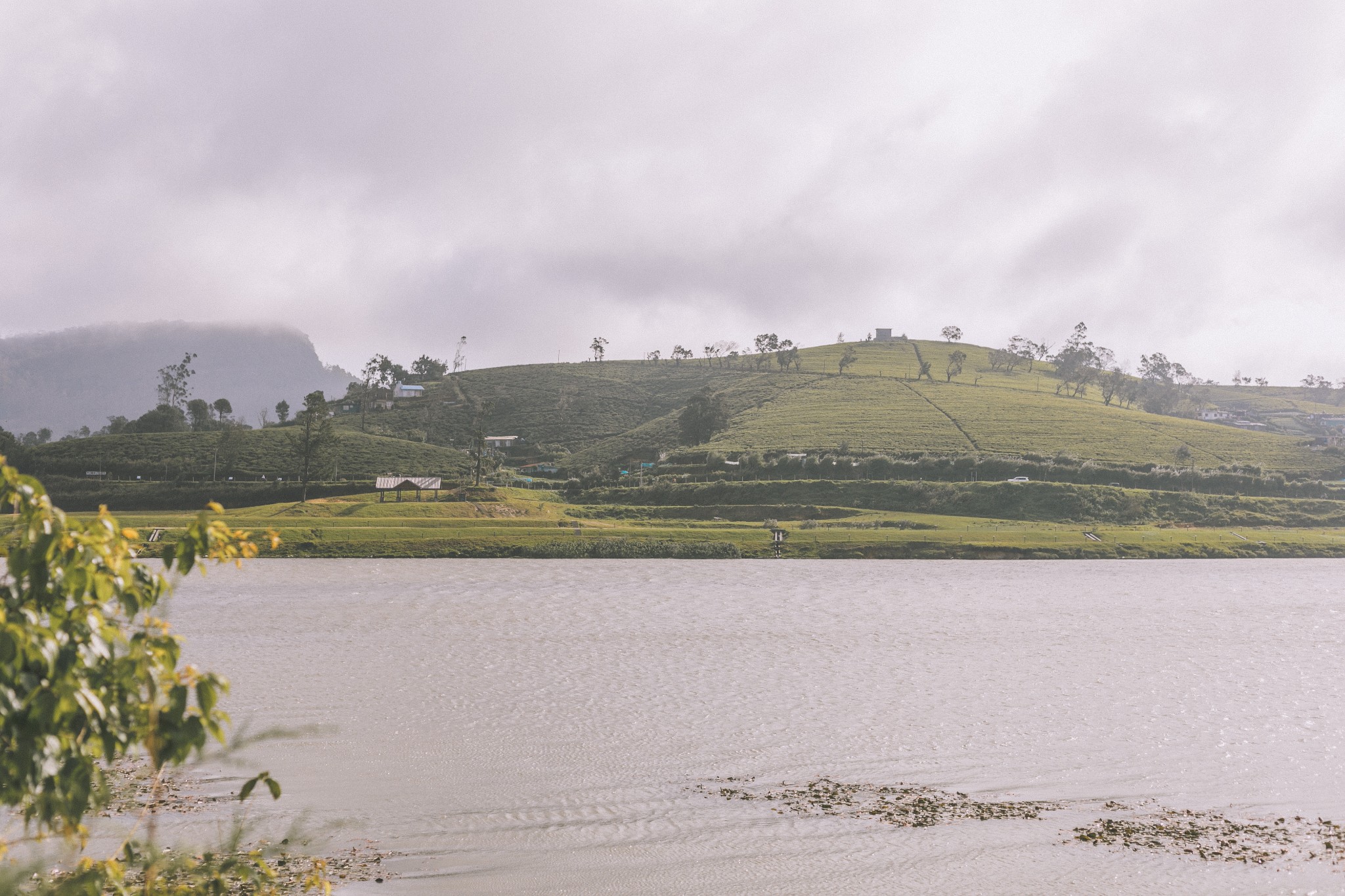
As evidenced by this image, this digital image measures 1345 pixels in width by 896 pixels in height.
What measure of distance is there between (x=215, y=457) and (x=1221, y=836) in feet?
431

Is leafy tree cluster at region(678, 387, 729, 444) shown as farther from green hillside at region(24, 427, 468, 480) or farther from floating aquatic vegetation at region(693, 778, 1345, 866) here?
floating aquatic vegetation at region(693, 778, 1345, 866)

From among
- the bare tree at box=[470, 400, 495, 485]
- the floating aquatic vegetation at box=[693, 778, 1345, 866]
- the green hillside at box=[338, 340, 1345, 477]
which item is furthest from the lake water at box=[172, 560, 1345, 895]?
the green hillside at box=[338, 340, 1345, 477]

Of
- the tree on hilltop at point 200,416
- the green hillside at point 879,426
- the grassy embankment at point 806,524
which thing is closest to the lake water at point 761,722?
the grassy embankment at point 806,524

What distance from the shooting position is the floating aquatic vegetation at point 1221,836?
16.8m

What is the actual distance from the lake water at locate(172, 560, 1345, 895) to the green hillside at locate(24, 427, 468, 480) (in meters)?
82.6

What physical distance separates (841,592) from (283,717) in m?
36.1

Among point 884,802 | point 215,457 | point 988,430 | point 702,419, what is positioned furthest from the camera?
point 702,419

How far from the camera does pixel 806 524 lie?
8800 centimetres

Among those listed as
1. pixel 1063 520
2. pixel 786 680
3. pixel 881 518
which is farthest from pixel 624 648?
pixel 1063 520

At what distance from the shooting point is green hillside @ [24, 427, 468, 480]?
128 meters

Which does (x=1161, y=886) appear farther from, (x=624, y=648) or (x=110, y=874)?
(x=624, y=648)

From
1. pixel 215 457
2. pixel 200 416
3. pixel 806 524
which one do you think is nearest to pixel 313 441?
pixel 215 457

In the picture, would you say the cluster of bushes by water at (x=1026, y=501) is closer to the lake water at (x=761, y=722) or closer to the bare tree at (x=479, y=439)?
the bare tree at (x=479, y=439)

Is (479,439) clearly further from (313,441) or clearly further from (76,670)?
(76,670)
